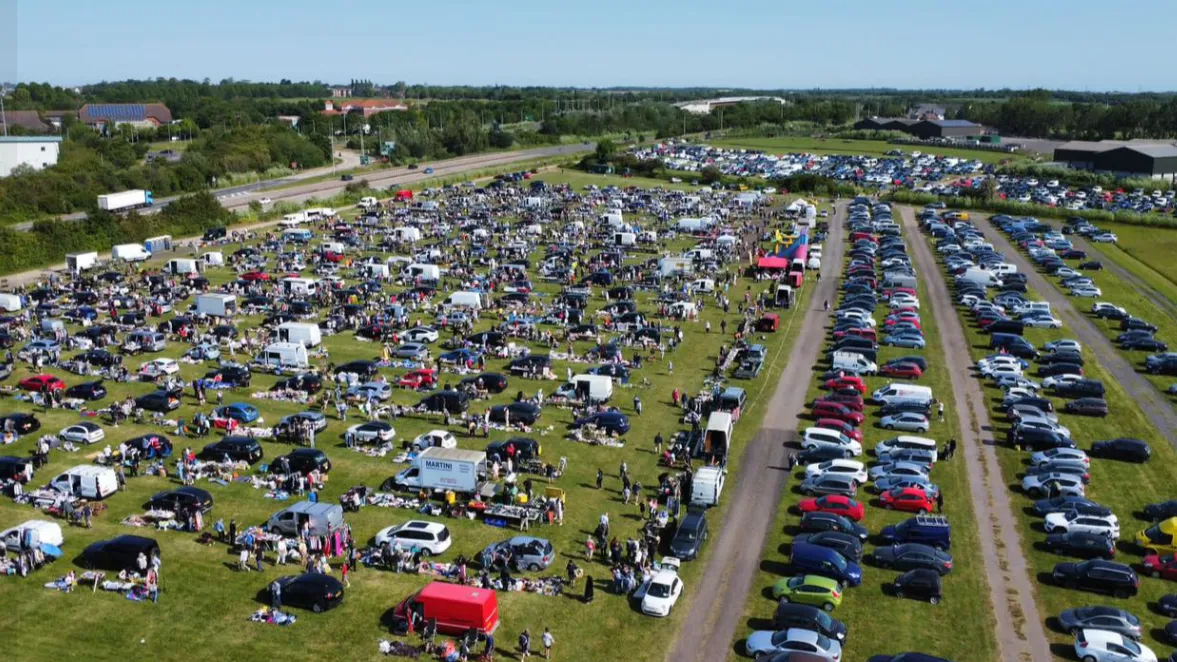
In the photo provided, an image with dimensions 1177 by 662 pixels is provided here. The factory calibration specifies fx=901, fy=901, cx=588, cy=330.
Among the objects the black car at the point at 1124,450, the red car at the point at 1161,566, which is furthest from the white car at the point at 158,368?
the black car at the point at 1124,450

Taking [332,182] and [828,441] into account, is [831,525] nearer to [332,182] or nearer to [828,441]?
[828,441]

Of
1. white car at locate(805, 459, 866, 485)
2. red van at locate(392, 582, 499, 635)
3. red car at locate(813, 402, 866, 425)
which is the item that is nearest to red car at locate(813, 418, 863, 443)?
red car at locate(813, 402, 866, 425)

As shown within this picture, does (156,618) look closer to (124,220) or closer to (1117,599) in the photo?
(1117,599)

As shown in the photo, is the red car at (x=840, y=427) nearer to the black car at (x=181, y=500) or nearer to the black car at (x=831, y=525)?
the black car at (x=831, y=525)

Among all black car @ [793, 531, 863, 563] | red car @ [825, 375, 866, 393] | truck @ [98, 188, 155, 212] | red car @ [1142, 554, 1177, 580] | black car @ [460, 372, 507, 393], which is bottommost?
red car @ [1142, 554, 1177, 580]

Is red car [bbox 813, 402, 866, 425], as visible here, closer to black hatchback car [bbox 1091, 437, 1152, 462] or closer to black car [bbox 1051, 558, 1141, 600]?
black hatchback car [bbox 1091, 437, 1152, 462]

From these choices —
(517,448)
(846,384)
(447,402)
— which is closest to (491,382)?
(447,402)

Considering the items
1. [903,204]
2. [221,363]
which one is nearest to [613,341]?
[221,363]
